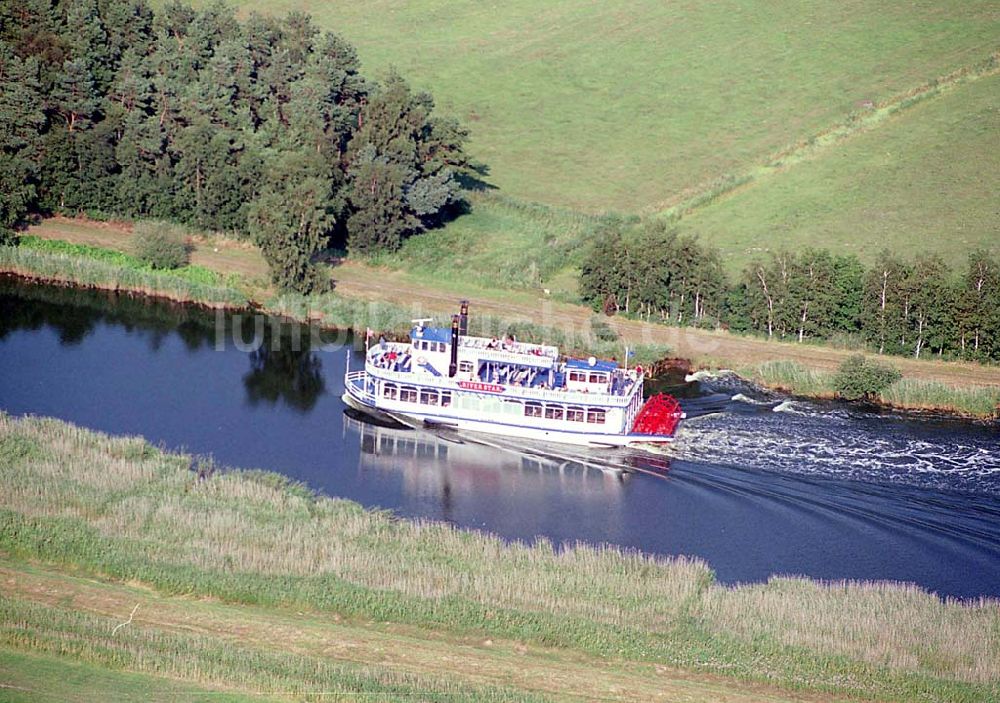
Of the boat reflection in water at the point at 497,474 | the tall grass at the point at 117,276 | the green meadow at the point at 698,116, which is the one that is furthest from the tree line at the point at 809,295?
the tall grass at the point at 117,276

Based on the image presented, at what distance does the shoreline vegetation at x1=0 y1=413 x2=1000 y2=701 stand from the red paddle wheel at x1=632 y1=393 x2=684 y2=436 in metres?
12.0

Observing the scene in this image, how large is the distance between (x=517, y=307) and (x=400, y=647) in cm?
3901

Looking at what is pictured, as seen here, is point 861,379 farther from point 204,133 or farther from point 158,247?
point 204,133

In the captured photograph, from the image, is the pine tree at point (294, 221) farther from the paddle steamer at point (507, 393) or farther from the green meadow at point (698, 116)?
the paddle steamer at point (507, 393)

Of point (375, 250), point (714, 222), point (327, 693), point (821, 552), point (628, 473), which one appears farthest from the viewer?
point (714, 222)

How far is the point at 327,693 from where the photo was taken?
32688 millimetres

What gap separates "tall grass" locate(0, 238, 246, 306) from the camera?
73.0 meters

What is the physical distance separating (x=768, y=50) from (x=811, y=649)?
3439 inches

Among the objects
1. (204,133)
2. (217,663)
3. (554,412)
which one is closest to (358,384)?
(554,412)

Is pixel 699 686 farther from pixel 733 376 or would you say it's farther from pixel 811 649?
pixel 733 376

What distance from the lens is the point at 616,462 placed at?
182ft

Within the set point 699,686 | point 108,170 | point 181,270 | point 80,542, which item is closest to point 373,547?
point 80,542

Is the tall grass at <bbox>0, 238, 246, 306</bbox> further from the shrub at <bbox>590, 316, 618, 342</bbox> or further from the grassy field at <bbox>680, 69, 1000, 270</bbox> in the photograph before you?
the grassy field at <bbox>680, 69, 1000, 270</bbox>

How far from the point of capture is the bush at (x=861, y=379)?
2486 inches
